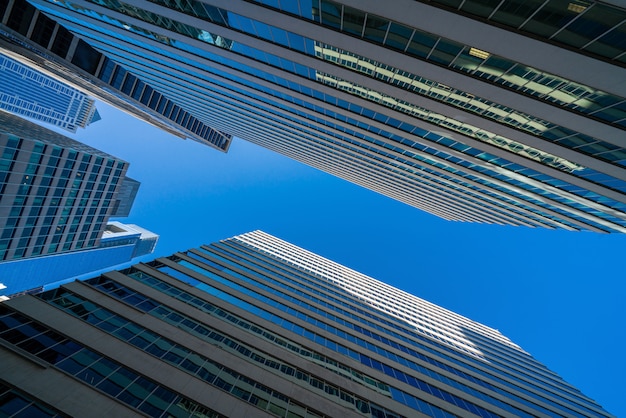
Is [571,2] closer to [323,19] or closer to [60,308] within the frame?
[323,19]

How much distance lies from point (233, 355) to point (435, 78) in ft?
76.7

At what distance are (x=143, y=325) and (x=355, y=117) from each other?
26690 mm

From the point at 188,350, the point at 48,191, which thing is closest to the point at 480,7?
the point at 188,350

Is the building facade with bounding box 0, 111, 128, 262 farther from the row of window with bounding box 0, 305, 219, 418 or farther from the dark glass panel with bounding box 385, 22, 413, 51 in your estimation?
the dark glass panel with bounding box 385, 22, 413, 51

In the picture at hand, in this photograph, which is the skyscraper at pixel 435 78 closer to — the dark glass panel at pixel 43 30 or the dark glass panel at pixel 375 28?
the dark glass panel at pixel 375 28

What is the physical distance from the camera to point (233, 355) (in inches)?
827

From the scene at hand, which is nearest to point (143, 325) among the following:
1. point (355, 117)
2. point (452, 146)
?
point (355, 117)

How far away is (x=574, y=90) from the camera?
47.2 ft

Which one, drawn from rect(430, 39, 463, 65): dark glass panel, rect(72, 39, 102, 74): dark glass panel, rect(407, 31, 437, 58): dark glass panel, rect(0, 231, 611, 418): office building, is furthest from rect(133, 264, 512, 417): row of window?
rect(72, 39, 102, 74): dark glass panel

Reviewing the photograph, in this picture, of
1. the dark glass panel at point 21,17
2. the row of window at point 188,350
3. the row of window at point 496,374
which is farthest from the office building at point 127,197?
the row of window at point 188,350

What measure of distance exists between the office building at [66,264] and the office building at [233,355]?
53.2 metres

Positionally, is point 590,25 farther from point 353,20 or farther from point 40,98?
point 40,98

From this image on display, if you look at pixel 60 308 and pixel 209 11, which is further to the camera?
pixel 209 11

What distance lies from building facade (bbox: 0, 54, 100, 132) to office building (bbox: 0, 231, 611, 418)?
176494 millimetres
